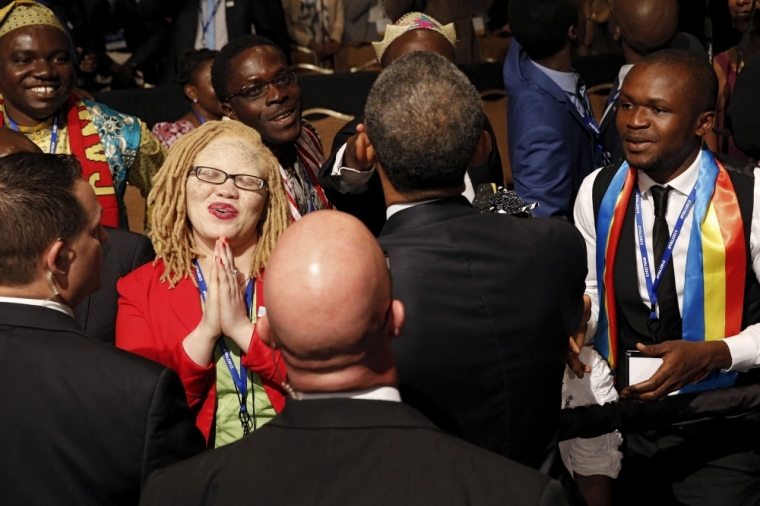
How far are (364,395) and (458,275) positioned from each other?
0.49 meters

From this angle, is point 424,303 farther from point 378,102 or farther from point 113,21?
point 113,21

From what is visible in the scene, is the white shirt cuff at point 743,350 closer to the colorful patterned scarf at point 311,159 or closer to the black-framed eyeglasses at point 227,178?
the black-framed eyeglasses at point 227,178

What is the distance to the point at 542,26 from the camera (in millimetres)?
4254

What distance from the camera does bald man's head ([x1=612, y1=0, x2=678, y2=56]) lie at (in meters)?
4.54

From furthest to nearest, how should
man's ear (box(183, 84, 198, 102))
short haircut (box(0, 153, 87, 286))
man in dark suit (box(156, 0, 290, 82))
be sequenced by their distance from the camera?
1. man in dark suit (box(156, 0, 290, 82))
2. man's ear (box(183, 84, 198, 102))
3. short haircut (box(0, 153, 87, 286))

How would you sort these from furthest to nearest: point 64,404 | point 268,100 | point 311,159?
point 311,159
point 268,100
point 64,404

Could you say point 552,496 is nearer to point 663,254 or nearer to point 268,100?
point 663,254

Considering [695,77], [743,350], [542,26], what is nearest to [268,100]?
[542,26]

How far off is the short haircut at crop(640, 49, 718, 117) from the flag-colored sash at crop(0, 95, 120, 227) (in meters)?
2.21

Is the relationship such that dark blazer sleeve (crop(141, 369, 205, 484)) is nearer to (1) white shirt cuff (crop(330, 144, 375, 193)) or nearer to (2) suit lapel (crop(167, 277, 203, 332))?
(2) suit lapel (crop(167, 277, 203, 332))

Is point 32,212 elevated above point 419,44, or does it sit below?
below

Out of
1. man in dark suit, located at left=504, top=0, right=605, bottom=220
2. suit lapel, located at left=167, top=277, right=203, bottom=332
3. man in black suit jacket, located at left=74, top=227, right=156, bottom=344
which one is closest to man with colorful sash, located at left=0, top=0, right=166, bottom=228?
man in black suit jacket, located at left=74, top=227, right=156, bottom=344

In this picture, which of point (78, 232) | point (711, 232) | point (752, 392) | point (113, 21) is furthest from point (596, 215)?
point (113, 21)

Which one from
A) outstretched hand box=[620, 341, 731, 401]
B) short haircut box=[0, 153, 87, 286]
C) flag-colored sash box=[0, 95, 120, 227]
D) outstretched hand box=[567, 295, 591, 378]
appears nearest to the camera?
short haircut box=[0, 153, 87, 286]
